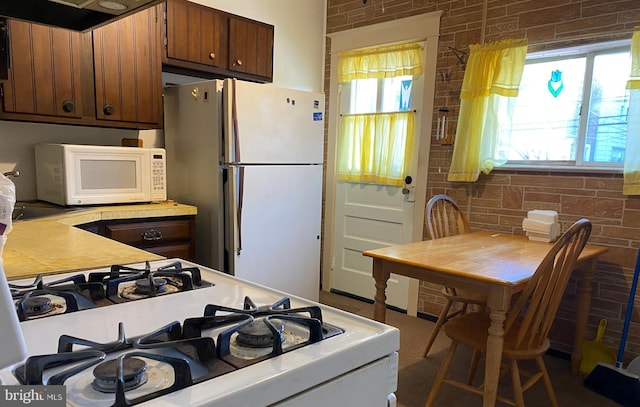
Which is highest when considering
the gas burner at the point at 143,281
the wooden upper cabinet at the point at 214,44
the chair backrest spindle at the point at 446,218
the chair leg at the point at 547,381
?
the wooden upper cabinet at the point at 214,44

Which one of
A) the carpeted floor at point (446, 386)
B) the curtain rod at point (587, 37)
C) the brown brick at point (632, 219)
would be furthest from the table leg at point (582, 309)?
the curtain rod at point (587, 37)

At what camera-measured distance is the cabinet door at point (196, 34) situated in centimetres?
277

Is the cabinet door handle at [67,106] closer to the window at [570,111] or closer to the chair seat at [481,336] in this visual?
the chair seat at [481,336]

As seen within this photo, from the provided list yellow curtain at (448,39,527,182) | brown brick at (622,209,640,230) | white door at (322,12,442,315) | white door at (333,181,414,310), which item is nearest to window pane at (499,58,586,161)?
yellow curtain at (448,39,527,182)

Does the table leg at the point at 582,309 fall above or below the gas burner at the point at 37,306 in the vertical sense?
below

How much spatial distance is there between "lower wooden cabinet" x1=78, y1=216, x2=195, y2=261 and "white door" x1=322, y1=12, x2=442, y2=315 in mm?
1563

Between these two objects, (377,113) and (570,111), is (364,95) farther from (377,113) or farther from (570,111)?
(570,111)

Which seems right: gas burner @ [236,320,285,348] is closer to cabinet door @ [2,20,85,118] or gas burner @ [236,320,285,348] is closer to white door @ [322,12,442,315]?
cabinet door @ [2,20,85,118]

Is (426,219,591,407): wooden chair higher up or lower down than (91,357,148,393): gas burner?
lower down

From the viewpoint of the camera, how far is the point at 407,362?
2.65 m

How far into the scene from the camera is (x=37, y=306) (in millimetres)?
834

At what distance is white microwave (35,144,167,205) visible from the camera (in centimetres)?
235

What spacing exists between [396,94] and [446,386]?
226cm

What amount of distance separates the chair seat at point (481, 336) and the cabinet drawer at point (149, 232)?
1660 millimetres
